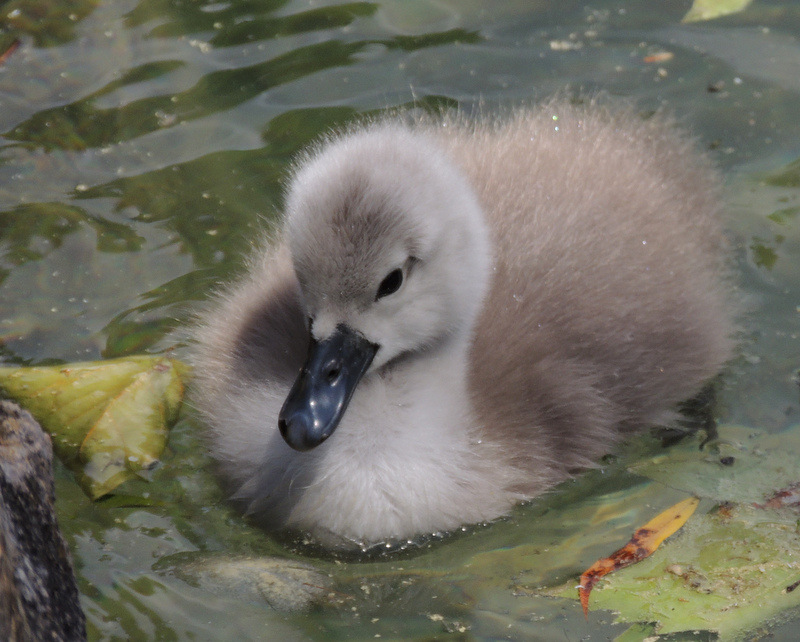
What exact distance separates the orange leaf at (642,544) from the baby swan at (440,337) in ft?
0.76

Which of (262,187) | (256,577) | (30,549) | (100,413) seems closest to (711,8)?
(262,187)

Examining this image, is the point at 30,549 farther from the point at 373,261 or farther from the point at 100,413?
the point at 373,261

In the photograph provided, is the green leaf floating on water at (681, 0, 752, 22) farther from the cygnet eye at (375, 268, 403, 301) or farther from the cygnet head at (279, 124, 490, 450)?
the cygnet eye at (375, 268, 403, 301)

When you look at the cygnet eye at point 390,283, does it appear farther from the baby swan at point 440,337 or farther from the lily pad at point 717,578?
the lily pad at point 717,578

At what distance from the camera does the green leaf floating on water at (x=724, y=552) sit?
2.24 meters

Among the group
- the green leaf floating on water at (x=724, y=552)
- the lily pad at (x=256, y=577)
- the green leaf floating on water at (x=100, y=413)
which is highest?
the green leaf floating on water at (x=100, y=413)

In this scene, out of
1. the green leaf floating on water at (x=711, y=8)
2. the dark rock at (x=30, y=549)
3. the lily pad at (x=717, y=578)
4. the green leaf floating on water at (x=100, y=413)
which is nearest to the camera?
the dark rock at (x=30, y=549)

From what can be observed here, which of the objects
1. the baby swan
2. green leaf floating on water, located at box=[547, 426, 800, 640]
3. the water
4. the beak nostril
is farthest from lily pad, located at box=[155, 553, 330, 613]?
green leaf floating on water, located at box=[547, 426, 800, 640]

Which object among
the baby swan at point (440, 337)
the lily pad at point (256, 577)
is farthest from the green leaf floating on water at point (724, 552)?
the lily pad at point (256, 577)

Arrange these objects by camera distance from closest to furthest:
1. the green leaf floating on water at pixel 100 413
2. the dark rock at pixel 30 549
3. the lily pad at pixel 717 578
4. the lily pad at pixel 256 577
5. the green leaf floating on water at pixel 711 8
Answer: the dark rock at pixel 30 549 → the lily pad at pixel 717 578 → the lily pad at pixel 256 577 → the green leaf floating on water at pixel 100 413 → the green leaf floating on water at pixel 711 8

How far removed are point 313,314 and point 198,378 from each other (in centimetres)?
Result: 59

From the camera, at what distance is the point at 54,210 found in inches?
138

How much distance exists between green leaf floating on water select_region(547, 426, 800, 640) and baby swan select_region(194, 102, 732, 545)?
0.20m

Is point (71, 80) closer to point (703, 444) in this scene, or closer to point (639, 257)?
point (639, 257)
